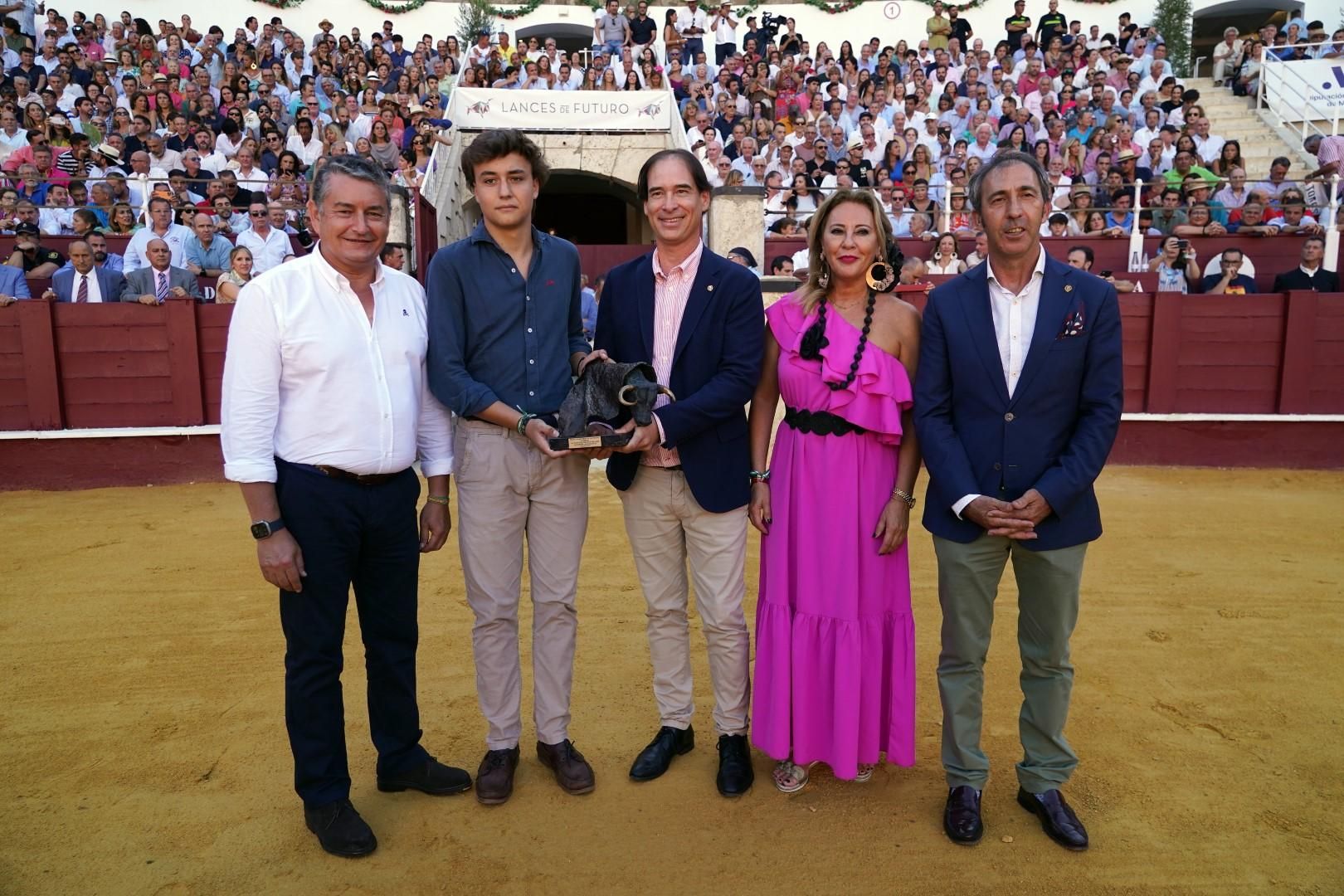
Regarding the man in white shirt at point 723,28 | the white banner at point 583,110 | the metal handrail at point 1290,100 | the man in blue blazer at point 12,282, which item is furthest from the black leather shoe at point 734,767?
the man in white shirt at point 723,28

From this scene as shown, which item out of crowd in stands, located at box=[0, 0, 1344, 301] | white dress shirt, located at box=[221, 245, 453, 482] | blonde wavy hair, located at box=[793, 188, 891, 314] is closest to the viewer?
white dress shirt, located at box=[221, 245, 453, 482]

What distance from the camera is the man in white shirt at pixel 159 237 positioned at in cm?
802

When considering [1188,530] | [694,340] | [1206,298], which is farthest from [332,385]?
[1206,298]

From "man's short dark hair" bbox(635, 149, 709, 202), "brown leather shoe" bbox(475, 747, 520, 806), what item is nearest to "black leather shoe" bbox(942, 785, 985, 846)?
"brown leather shoe" bbox(475, 747, 520, 806)

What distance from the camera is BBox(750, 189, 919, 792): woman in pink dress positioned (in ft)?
8.41

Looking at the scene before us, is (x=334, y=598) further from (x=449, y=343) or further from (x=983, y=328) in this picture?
(x=983, y=328)

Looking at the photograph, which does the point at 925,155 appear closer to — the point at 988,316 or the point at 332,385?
the point at 988,316

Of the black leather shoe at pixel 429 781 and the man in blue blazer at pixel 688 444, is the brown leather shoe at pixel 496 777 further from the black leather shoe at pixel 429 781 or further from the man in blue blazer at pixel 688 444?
the man in blue blazer at pixel 688 444

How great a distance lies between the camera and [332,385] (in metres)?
2.33

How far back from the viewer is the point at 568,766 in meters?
2.74

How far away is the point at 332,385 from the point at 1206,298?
7.87 m

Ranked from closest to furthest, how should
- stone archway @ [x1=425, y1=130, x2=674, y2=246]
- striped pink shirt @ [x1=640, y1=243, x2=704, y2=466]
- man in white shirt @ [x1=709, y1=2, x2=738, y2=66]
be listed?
1. striped pink shirt @ [x1=640, y1=243, x2=704, y2=466]
2. stone archway @ [x1=425, y1=130, x2=674, y2=246]
3. man in white shirt @ [x1=709, y1=2, x2=738, y2=66]

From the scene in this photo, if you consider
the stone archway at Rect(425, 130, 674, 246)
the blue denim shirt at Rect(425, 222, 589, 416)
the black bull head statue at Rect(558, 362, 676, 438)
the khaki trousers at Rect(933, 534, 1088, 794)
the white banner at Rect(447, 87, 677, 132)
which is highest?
the white banner at Rect(447, 87, 677, 132)

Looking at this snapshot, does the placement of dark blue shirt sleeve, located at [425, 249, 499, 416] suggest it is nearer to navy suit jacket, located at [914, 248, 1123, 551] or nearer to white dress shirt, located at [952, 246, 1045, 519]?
navy suit jacket, located at [914, 248, 1123, 551]
